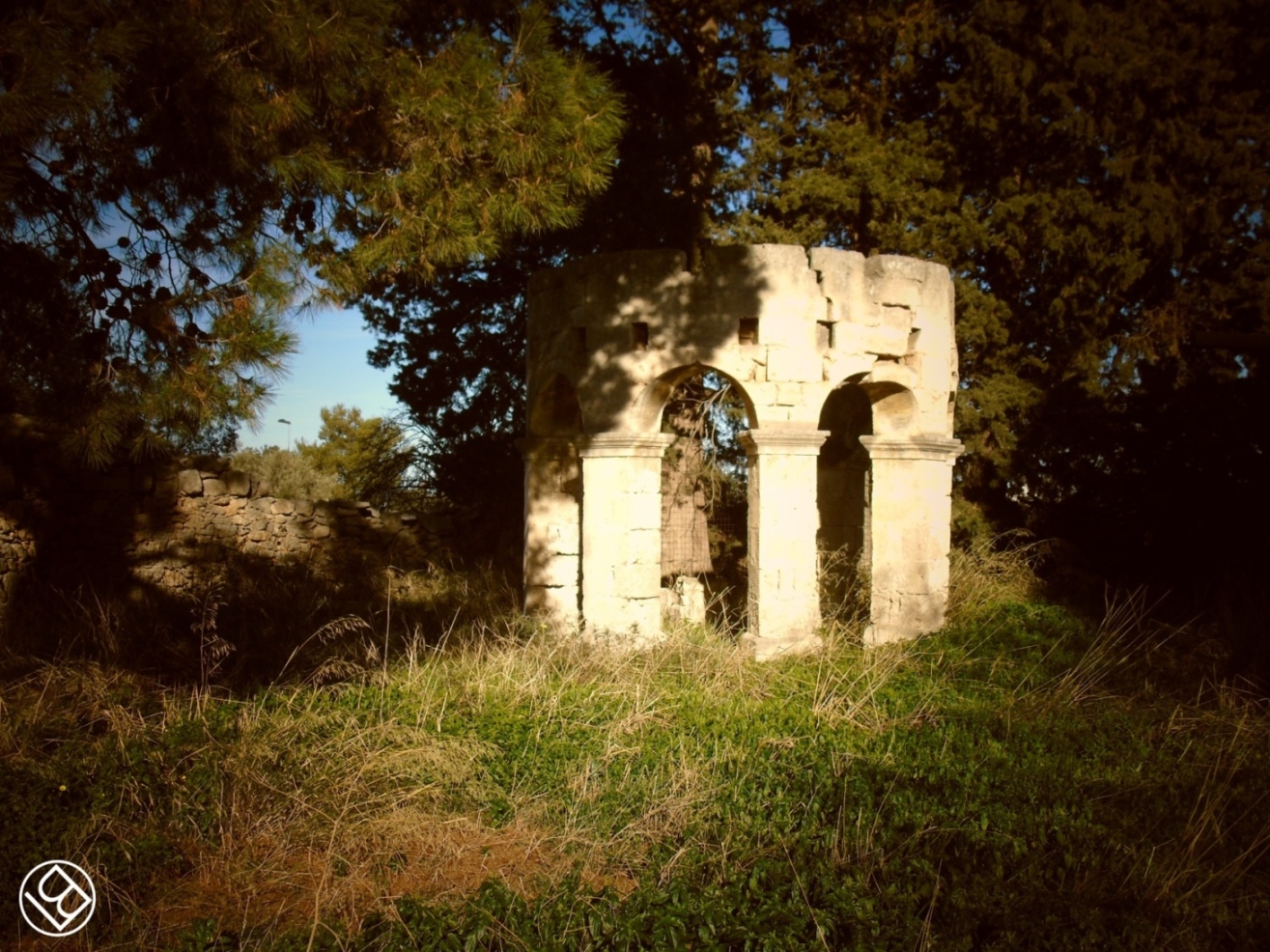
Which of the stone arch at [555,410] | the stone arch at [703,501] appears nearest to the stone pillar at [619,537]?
the stone arch at [555,410]

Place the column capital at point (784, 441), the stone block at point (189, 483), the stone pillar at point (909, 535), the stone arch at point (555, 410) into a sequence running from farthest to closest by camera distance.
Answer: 1. the stone block at point (189, 483)
2. the stone arch at point (555, 410)
3. the stone pillar at point (909, 535)
4. the column capital at point (784, 441)

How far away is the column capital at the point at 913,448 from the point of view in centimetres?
779

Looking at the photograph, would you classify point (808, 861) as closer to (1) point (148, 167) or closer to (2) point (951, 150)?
(1) point (148, 167)

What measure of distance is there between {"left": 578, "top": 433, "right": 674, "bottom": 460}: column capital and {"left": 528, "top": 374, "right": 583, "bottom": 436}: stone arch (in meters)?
0.57

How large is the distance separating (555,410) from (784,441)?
2214 mm

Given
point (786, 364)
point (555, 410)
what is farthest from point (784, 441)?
point (555, 410)

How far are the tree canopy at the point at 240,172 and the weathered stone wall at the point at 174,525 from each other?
435cm

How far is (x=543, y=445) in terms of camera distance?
830cm

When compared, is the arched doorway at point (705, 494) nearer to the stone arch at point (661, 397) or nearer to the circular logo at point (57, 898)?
the stone arch at point (661, 397)

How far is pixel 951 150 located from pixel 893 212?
1021 mm

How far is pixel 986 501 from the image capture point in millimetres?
10992

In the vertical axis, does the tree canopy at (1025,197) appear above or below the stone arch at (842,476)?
above

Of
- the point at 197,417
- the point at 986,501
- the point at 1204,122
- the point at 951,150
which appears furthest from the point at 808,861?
the point at 1204,122

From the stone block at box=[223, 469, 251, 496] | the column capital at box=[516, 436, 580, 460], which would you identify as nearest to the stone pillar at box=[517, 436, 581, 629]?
the column capital at box=[516, 436, 580, 460]
